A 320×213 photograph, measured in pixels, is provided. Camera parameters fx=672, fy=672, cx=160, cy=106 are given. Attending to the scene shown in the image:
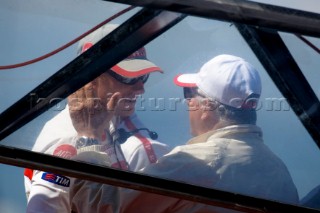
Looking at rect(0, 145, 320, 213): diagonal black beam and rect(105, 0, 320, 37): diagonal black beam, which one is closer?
rect(105, 0, 320, 37): diagonal black beam

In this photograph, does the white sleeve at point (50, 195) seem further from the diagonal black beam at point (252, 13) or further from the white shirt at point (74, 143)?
the diagonal black beam at point (252, 13)

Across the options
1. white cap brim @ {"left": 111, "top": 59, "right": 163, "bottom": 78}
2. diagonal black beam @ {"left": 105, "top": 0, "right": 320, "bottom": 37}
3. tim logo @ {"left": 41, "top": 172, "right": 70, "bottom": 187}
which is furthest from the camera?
tim logo @ {"left": 41, "top": 172, "right": 70, "bottom": 187}

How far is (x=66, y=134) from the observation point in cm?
152

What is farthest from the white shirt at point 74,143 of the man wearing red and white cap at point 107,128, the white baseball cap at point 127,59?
the white baseball cap at point 127,59

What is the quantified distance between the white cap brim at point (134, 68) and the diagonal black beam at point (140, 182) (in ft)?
0.70

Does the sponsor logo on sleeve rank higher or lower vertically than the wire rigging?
lower

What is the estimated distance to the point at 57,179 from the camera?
5.49ft

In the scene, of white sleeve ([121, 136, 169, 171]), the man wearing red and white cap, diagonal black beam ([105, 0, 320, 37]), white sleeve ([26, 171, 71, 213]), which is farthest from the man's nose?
white sleeve ([26, 171, 71, 213])

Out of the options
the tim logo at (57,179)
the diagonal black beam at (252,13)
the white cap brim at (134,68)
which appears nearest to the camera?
the diagonal black beam at (252,13)

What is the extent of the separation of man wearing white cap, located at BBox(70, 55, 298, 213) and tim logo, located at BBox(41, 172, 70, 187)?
28 centimetres

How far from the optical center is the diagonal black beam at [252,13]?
1.31 metres

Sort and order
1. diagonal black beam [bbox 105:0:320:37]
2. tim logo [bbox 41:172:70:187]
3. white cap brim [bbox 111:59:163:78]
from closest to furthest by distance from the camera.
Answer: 1. diagonal black beam [bbox 105:0:320:37]
2. white cap brim [bbox 111:59:163:78]
3. tim logo [bbox 41:172:70:187]

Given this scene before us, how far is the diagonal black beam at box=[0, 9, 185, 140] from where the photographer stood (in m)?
1.37

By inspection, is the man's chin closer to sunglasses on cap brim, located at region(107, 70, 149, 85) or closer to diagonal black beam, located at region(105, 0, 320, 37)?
sunglasses on cap brim, located at region(107, 70, 149, 85)
